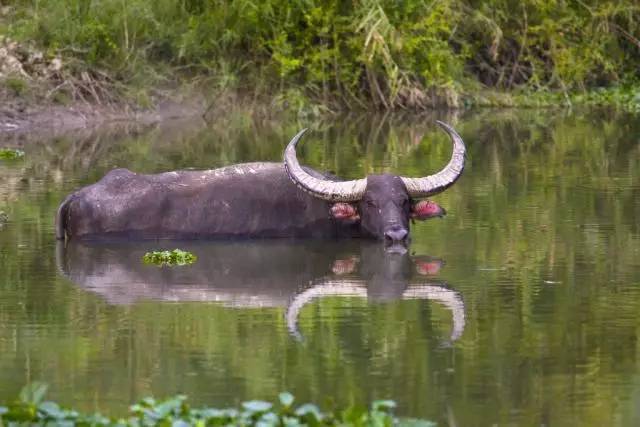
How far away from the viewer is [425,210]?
1349 cm

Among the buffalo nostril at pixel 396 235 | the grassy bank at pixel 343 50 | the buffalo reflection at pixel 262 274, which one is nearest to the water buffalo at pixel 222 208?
the buffalo reflection at pixel 262 274

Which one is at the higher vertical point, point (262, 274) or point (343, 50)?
point (343, 50)

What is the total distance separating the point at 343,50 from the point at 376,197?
59.9ft

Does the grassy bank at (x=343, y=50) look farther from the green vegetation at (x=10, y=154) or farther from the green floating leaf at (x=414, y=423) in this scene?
the green floating leaf at (x=414, y=423)

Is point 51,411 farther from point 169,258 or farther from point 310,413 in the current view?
point 169,258

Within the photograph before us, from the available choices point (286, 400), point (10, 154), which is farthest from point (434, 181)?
point (10, 154)

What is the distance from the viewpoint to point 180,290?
1113 centimetres

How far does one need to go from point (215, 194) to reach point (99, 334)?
4342 millimetres

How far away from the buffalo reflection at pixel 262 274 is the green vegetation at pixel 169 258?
0.08 m

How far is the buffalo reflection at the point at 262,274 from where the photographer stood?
1086 cm

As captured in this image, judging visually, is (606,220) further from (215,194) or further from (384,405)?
(384,405)

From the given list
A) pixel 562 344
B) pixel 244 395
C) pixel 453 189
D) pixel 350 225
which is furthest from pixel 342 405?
pixel 453 189

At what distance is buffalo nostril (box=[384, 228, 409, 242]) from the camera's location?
12922 mm

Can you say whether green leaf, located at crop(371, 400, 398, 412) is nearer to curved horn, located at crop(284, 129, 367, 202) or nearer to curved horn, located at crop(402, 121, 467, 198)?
curved horn, located at crop(284, 129, 367, 202)
